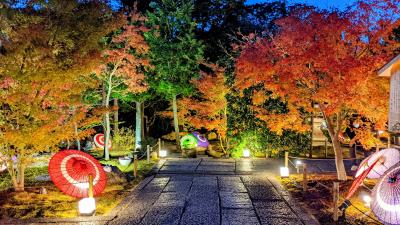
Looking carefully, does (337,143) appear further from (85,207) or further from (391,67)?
(85,207)

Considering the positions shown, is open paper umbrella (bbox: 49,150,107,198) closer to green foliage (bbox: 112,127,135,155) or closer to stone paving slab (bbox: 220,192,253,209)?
stone paving slab (bbox: 220,192,253,209)

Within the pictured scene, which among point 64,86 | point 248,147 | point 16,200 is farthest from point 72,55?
point 248,147

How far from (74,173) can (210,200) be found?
3804 mm

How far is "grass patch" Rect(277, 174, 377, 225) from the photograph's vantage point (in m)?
8.60

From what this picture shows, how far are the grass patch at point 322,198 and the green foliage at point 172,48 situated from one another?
10454 millimetres

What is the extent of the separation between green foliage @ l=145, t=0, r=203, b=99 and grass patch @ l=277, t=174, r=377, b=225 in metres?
10.5

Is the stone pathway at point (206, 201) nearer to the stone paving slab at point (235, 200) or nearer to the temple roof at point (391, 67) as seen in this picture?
the stone paving slab at point (235, 200)

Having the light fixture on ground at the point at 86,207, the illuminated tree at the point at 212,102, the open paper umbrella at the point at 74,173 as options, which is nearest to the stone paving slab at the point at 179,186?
the open paper umbrella at the point at 74,173

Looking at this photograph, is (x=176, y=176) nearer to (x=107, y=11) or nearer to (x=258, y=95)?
(x=258, y=95)

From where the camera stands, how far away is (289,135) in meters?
19.5

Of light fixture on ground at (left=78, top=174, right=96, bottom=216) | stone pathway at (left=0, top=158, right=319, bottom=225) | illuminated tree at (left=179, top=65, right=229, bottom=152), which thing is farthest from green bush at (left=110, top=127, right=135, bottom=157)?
light fixture on ground at (left=78, top=174, right=96, bottom=216)

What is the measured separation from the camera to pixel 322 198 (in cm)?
1041

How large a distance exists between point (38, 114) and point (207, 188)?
18.2 feet

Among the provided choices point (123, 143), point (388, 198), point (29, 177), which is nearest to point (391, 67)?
point (388, 198)
